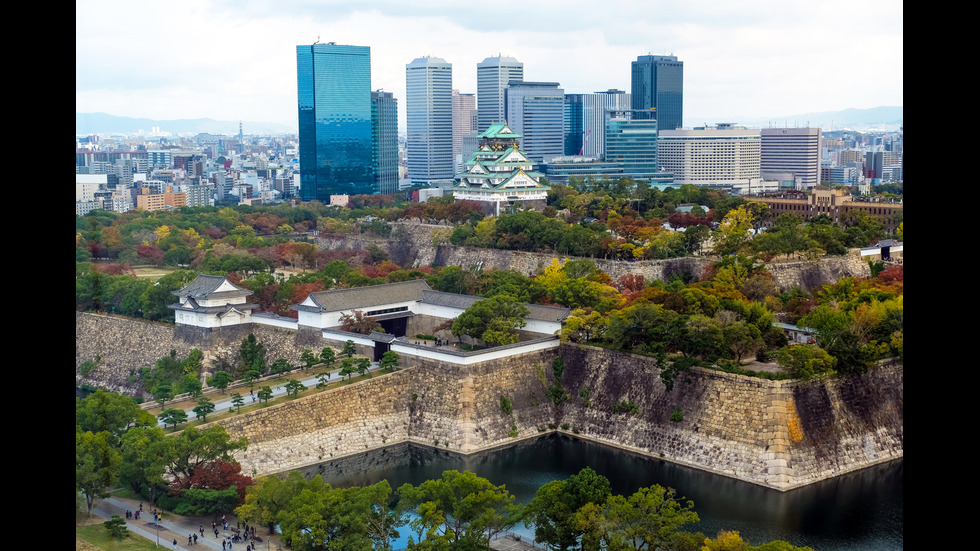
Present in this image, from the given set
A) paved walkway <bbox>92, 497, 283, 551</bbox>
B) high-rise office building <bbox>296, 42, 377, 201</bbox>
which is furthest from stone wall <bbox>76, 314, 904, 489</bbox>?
high-rise office building <bbox>296, 42, 377, 201</bbox>

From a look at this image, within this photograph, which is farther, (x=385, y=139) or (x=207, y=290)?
(x=385, y=139)

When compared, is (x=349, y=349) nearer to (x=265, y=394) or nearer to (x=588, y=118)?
(x=265, y=394)

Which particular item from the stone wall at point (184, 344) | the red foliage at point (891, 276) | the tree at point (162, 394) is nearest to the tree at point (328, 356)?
the stone wall at point (184, 344)

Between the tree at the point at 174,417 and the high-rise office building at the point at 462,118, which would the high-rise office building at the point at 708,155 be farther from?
the tree at the point at 174,417

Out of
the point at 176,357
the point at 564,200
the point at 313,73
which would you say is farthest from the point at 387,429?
the point at 313,73

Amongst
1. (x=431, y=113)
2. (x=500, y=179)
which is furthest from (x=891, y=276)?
(x=431, y=113)

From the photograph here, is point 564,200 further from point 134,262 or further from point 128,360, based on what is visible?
point 128,360
